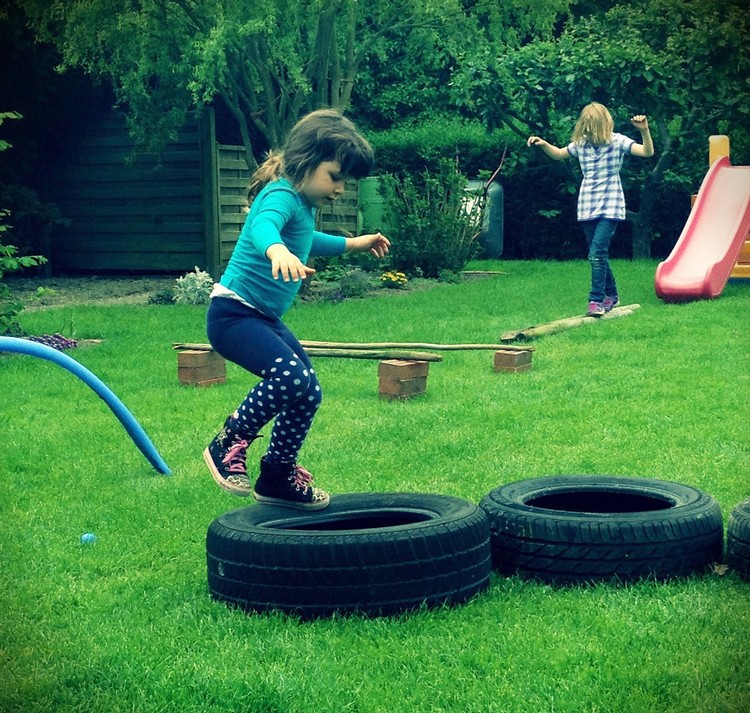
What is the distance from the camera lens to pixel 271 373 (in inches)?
169

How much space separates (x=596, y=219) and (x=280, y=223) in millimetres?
7613

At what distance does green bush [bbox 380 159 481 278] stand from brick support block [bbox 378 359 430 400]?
8336 millimetres

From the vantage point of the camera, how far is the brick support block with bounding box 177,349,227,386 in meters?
8.01

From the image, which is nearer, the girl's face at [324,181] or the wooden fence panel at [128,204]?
the girl's face at [324,181]

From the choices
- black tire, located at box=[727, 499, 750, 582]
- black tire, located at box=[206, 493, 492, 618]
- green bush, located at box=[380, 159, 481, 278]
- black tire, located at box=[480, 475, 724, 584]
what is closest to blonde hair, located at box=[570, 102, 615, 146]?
green bush, located at box=[380, 159, 481, 278]

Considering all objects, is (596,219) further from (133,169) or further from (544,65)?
(133,169)

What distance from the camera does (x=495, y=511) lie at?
3.94m

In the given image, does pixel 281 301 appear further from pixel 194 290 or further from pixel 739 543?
pixel 194 290

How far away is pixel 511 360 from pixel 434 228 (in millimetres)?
7644

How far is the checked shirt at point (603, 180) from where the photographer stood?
11.2m

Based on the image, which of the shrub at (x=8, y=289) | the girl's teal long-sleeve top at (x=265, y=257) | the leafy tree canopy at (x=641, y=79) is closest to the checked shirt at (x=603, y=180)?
the leafy tree canopy at (x=641, y=79)

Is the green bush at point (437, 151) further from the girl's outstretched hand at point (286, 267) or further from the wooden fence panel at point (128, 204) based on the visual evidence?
the girl's outstretched hand at point (286, 267)

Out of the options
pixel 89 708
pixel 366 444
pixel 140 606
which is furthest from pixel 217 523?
pixel 366 444

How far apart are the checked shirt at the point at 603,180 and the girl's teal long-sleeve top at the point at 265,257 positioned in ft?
23.3
